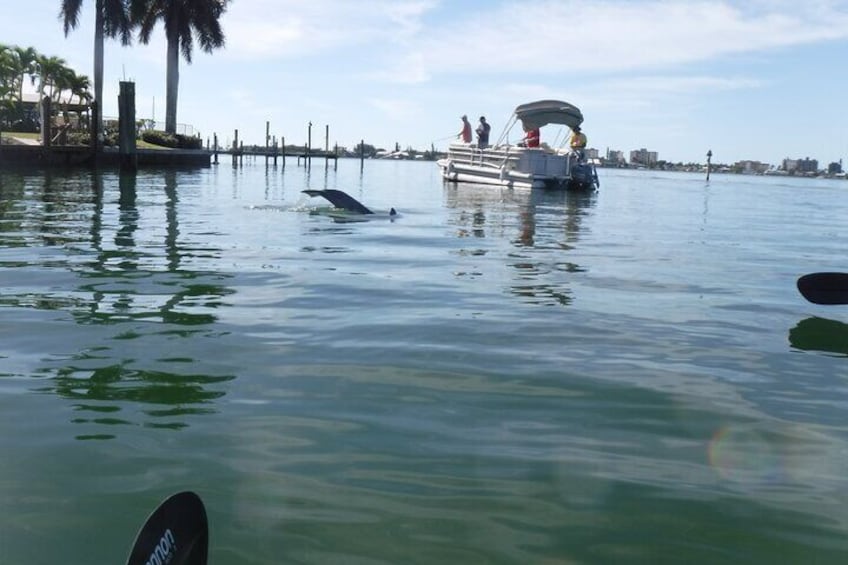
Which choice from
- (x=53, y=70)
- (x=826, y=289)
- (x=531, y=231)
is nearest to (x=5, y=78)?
(x=53, y=70)

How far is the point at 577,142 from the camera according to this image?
3419 cm

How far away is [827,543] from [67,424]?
351 cm

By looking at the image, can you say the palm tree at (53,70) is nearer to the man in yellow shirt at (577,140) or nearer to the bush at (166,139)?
the bush at (166,139)

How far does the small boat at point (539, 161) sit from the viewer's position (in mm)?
33156

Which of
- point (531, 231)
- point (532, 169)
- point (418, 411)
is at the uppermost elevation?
point (532, 169)

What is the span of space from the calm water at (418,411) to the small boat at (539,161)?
2336 centimetres

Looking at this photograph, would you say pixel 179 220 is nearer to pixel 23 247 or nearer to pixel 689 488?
pixel 23 247

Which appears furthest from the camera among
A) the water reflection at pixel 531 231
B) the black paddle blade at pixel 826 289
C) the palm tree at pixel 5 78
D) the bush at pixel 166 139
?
the bush at pixel 166 139

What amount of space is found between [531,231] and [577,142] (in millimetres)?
19594

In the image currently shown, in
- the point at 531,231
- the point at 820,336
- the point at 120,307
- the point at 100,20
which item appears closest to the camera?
the point at 820,336

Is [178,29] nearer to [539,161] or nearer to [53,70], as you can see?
[53,70]

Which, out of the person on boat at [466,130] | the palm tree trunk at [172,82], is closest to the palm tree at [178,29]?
the palm tree trunk at [172,82]

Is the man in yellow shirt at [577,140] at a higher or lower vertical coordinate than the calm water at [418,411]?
higher

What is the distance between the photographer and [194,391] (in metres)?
4.80
